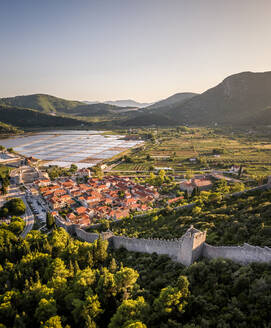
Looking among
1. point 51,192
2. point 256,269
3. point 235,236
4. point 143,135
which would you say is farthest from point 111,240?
point 143,135

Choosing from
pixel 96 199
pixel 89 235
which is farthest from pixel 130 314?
pixel 96 199

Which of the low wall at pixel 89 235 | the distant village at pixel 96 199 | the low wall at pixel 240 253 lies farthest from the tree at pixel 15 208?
the low wall at pixel 240 253

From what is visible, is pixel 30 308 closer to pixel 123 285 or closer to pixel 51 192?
pixel 123 285

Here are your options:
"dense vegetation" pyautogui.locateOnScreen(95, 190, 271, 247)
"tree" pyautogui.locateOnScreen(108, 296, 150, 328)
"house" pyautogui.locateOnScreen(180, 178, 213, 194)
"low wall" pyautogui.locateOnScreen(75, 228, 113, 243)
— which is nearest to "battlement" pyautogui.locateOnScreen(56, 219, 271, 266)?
"dense vegetation" pyautogui.locateOnScreen(95, 190, 271, 247)

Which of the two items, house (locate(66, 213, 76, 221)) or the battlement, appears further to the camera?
house (locate(66, 213, 76, 221))

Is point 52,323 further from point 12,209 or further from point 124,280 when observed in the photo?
point 12,209

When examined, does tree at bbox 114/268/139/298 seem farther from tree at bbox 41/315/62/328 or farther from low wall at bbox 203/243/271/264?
low wall at bbox 203/243/271/264
